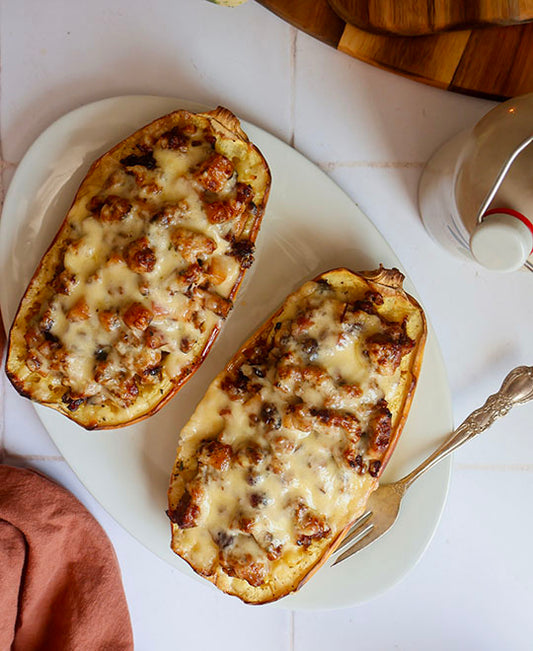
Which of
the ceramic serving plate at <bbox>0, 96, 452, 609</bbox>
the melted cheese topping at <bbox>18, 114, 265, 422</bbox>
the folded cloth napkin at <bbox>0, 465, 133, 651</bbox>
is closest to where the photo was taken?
the melted cheese topping at <bbox>18, 114, 265, 422</bbox>

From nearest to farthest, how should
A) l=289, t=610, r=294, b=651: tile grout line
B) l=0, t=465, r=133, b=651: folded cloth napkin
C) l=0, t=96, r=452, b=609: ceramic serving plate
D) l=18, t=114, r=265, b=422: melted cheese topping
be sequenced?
1. l=18, t=114, r=265, b=422: melted cheese topping
2. l=0, t=96, r=452, b=609: ceramic serving plate
3. l=0, t=465, r=133, b=651: folded cloth napkin
4. l=289, t=610, r=294, b=651: tile grout line

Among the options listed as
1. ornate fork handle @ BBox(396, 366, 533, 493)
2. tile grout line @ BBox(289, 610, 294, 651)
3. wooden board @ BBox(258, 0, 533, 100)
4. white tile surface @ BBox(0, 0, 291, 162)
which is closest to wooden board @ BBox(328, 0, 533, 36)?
wooden board @ BBox(258, 0, 533, 100)

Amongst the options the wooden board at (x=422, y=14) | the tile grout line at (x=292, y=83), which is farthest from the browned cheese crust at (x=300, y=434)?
the wooden board at (x=422, y=14)

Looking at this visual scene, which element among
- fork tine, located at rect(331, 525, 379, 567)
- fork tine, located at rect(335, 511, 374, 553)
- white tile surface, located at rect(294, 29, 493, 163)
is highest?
white tile surface, located at rect(294, 29, 493, 163)

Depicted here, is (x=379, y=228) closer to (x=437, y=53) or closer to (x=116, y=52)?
(x=437, y=53)

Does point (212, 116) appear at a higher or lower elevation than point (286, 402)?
higher

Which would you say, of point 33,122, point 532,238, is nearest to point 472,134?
point 532,238

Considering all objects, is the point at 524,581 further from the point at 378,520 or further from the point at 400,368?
the point at 400,368

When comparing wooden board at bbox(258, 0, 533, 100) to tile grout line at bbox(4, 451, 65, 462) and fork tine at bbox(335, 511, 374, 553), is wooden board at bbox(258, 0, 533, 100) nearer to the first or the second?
fork tine at bbox(335, 511, 374, 553)
